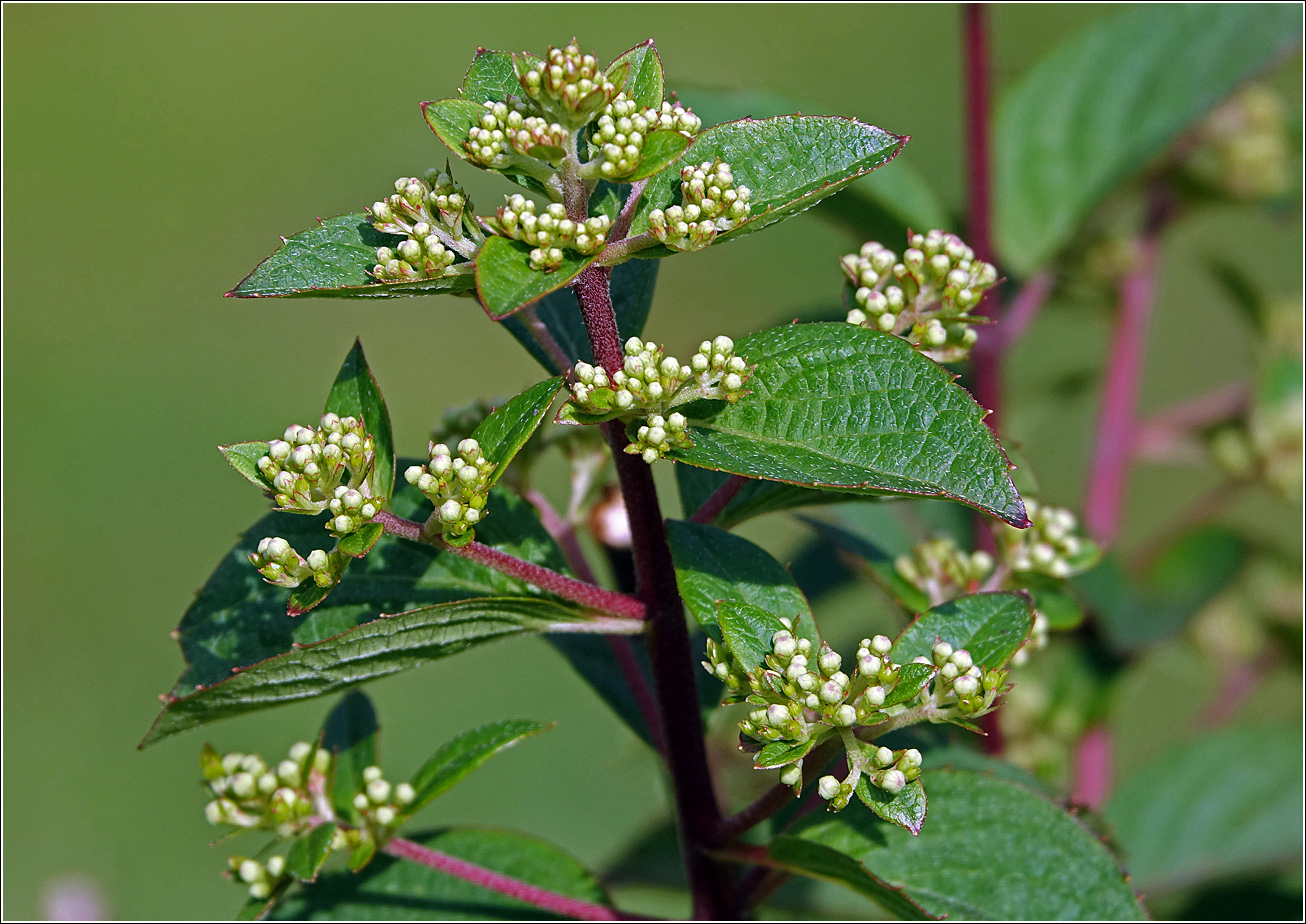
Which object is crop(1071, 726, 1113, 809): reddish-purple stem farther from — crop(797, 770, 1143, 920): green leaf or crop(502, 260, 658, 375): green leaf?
crop(502, 260, 658, 375): green leaf

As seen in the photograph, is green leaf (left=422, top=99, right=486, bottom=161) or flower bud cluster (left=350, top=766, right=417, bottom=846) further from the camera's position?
flower bud cluster (left=350, top=766, right=417, bottom=846)

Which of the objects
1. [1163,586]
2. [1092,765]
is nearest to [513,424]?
[1092,765]

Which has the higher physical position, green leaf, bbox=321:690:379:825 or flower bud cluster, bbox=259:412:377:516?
flower bud cluster, bbox=259:412:377:516

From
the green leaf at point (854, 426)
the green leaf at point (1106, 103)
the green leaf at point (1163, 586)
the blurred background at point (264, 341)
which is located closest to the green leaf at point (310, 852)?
Answer: the green leaf at point (854, 426)

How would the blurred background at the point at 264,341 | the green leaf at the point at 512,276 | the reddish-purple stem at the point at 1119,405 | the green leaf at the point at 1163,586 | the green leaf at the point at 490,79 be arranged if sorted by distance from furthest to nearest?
the blurred background at the point at 264,341
the reddish-purple stem at the point at 1119,405
the green leaf at the point at 1163,586
the green leaf at the point at 490,79
the green leaf at the point at 512,276

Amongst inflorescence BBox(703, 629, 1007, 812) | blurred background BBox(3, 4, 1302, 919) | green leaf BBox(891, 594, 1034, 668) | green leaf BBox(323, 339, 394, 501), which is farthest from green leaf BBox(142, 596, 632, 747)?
blurred background BBox(3, 4, 1302, 919)

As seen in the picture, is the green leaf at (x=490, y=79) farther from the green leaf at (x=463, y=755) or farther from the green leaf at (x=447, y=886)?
the green leaf at (x=447, y=886)

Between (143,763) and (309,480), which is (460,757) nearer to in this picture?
(309,480)
